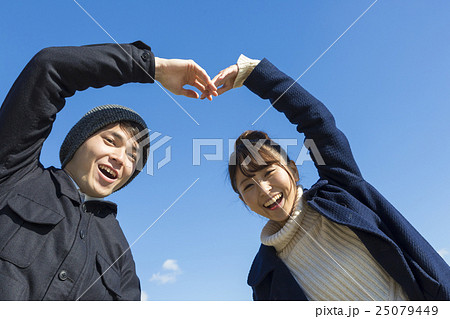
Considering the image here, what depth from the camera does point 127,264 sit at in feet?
7.60

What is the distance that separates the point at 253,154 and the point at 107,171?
89 cm

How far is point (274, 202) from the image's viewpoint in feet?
8.07

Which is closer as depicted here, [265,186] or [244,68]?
[265,186]

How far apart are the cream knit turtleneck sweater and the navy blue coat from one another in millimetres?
61

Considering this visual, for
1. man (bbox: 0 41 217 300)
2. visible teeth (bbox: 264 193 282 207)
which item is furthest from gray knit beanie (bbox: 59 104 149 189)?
visible teeth (bbox: 264 193 282 207)

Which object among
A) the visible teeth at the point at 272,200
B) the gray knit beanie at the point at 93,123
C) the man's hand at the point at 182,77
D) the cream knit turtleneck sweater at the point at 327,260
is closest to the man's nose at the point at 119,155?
the gray knit beanie at the point at 93,123

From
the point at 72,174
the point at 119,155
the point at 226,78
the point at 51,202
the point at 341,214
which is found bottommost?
the point at 51,202

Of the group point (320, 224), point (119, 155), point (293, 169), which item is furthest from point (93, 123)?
point (320, 224)

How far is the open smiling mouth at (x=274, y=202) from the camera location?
2.46 metres

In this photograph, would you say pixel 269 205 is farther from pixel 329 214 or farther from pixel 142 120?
pixel 142 120

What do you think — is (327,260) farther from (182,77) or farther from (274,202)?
(182,77)

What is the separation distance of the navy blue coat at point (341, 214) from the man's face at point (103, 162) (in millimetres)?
899
